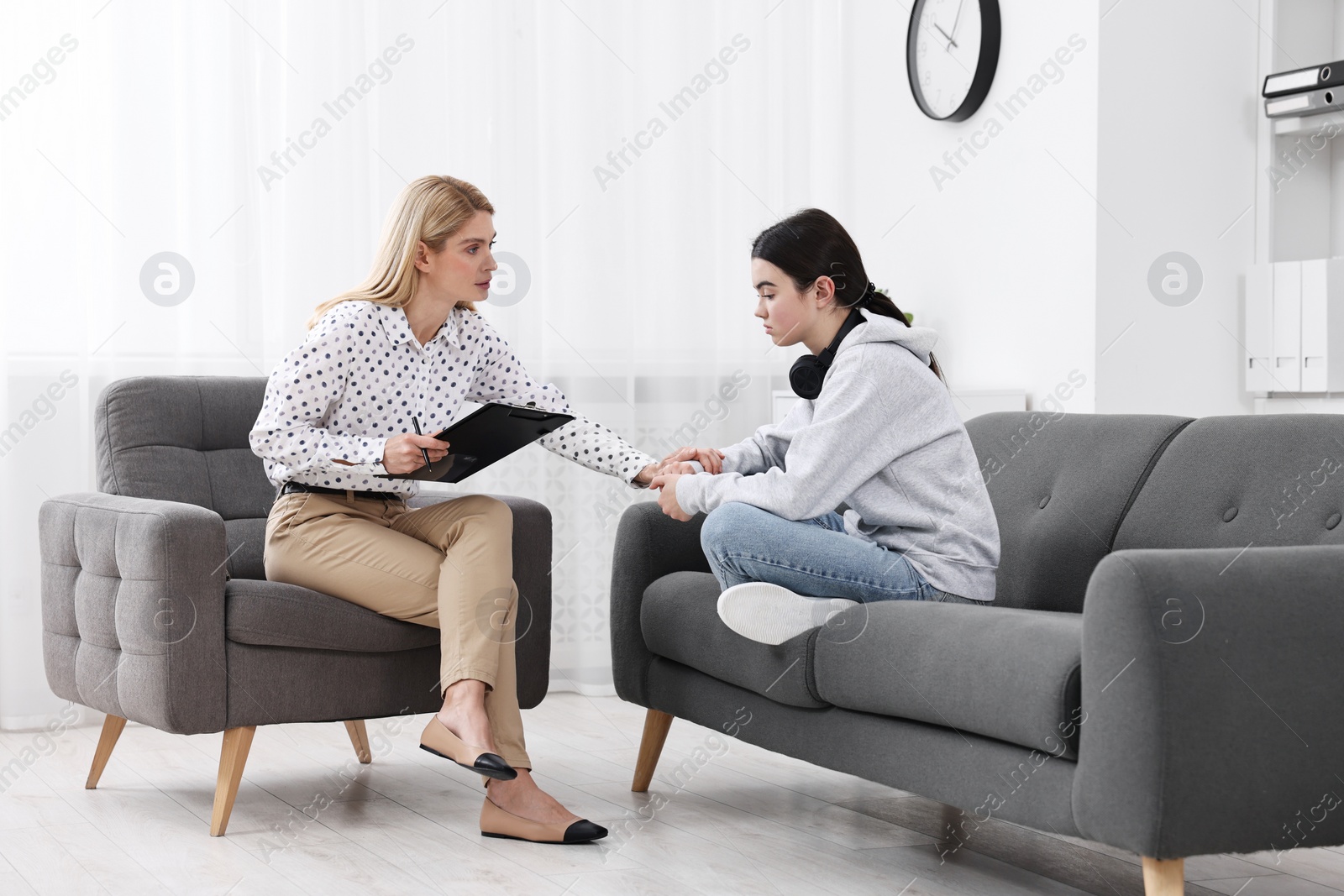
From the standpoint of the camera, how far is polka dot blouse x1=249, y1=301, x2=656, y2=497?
2344mm

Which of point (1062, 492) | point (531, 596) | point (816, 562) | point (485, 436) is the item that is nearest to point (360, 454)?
point (485, 436)

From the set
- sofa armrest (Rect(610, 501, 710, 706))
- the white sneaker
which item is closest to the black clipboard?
sofa armrest (Rect(610, 501, 710, 706))

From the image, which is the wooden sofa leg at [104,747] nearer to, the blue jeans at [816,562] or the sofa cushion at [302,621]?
the sofa cushion at [302,621]

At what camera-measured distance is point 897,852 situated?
2.23 metres

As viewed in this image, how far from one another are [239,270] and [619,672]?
5.19 feet

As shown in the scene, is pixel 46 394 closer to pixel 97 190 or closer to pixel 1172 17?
pixel 97 190

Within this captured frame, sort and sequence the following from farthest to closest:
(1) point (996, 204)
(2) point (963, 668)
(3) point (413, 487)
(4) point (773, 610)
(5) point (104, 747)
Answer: (1) point (996, 204), (5) point (104, 747), (3) point (413, 487), (4) point (773, 610), (2) point (963, 668)

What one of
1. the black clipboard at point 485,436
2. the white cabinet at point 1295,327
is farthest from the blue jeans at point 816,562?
the white cabinet at point 1295,327

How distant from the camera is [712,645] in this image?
7.71 feet

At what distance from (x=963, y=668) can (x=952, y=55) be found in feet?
7.35

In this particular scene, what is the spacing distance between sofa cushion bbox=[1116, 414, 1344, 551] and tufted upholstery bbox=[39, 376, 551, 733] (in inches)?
43.7

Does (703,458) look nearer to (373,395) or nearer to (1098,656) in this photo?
(373,395)

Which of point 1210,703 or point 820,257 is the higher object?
point 820,257

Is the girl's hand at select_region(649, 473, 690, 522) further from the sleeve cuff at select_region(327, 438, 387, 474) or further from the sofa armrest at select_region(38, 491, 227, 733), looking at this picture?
the sofa armrest at select_region(38, 491, 227, 733)
